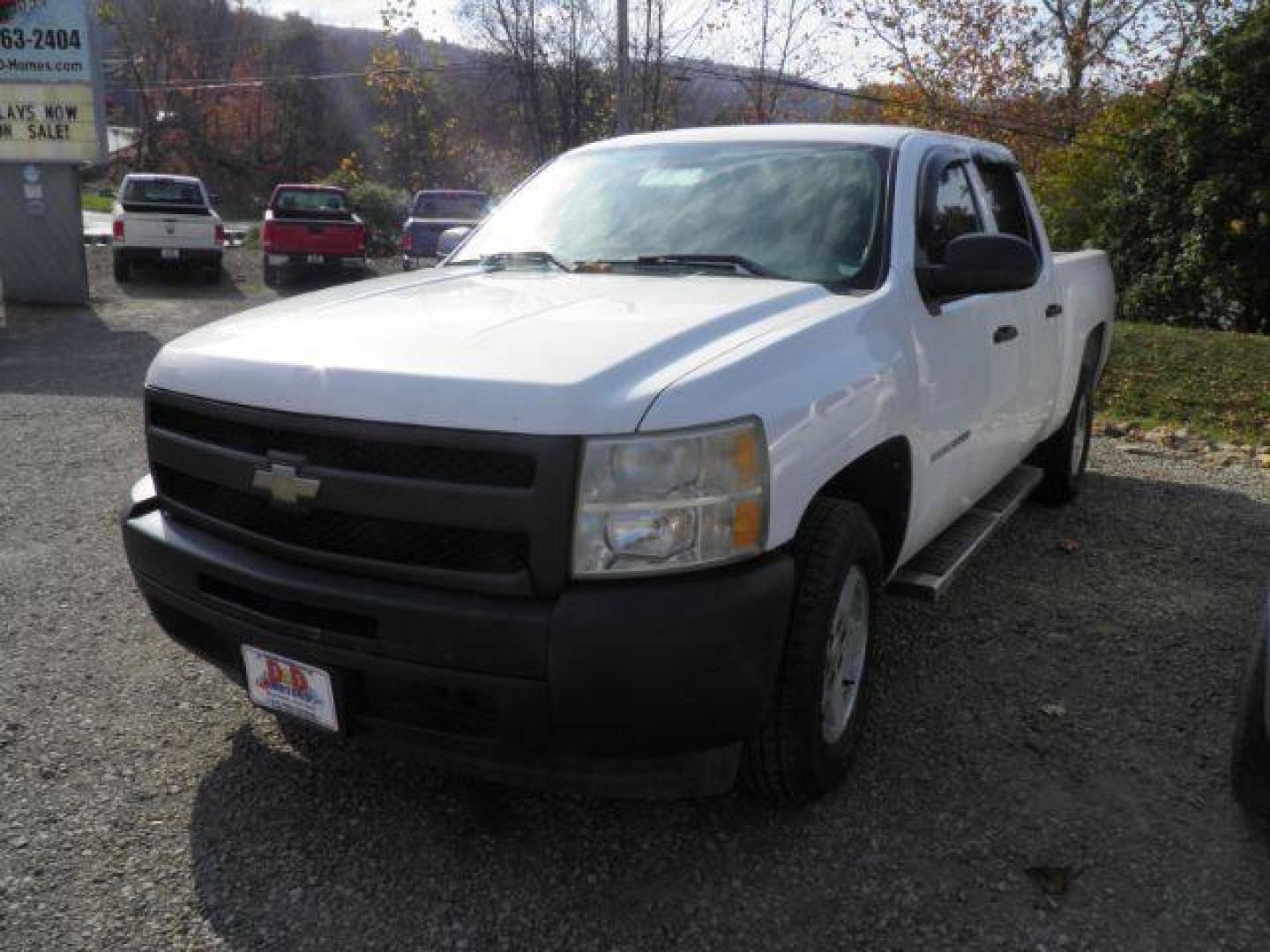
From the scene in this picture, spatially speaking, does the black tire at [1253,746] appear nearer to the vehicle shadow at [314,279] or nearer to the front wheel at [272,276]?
the vehicle shadow at [314,279]

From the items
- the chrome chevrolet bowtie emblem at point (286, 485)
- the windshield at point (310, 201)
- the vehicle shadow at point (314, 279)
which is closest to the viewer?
the chrome chevrolet bowtie emblem at point (286, 485)

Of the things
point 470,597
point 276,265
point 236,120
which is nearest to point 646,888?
point 470,597

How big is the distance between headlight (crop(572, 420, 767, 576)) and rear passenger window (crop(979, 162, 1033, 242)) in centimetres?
280

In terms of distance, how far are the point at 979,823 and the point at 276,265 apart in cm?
1775

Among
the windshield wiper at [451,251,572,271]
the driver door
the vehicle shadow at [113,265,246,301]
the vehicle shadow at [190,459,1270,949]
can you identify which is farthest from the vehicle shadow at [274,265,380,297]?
the vehicle shadow at [190,459,1270,949]

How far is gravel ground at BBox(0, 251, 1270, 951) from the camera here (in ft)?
8.16

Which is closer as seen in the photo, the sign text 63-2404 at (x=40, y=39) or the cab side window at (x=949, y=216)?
the cab side window at (x=949, y=216)

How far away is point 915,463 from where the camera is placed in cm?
324

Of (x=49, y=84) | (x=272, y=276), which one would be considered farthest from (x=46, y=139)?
(x=272, y=276)

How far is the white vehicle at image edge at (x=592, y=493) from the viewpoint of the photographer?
226cm

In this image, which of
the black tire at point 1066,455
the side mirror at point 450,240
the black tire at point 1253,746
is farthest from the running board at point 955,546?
the side mirror at point 450,240

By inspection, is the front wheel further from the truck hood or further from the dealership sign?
the truck hood

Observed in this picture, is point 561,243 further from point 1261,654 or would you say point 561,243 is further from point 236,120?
point 236,120

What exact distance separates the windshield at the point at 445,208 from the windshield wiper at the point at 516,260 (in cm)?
1732
